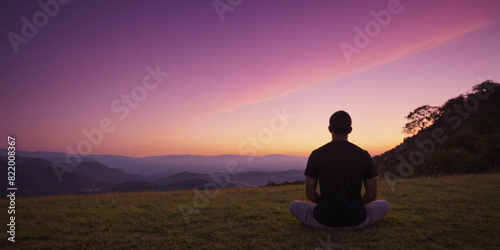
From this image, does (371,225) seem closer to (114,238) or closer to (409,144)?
(114,238)

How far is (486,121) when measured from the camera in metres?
40.1

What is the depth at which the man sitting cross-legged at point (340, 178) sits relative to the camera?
4.84 meters

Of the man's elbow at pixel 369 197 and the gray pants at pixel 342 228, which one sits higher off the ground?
the man's elbow at pixel 369 197

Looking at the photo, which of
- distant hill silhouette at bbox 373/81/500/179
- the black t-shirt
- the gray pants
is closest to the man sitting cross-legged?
the black t-shirt

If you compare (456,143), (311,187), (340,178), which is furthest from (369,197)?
(456,143)

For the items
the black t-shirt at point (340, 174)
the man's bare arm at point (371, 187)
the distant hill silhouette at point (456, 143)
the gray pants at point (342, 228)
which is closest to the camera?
the black t-shirt at point (340, 174)

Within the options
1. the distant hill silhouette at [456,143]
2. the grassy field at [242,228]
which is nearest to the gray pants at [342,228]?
the grassy field at [242,228]

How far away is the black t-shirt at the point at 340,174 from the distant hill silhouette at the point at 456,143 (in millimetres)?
18983

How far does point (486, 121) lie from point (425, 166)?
61.9 ft

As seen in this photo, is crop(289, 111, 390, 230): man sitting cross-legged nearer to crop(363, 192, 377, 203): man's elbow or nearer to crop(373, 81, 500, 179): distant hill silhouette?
crop(363, 192, 377, 203): man's elbow

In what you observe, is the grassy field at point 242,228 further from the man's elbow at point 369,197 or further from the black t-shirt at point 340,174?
the man's elbow at point 369,197

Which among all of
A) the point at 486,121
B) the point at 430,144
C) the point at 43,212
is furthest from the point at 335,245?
the point at 430,144

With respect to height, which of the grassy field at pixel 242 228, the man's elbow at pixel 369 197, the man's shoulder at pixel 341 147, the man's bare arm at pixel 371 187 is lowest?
the grassy field at pixel 242 228

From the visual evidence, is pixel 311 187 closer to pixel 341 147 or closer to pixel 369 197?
pixel 341 147
